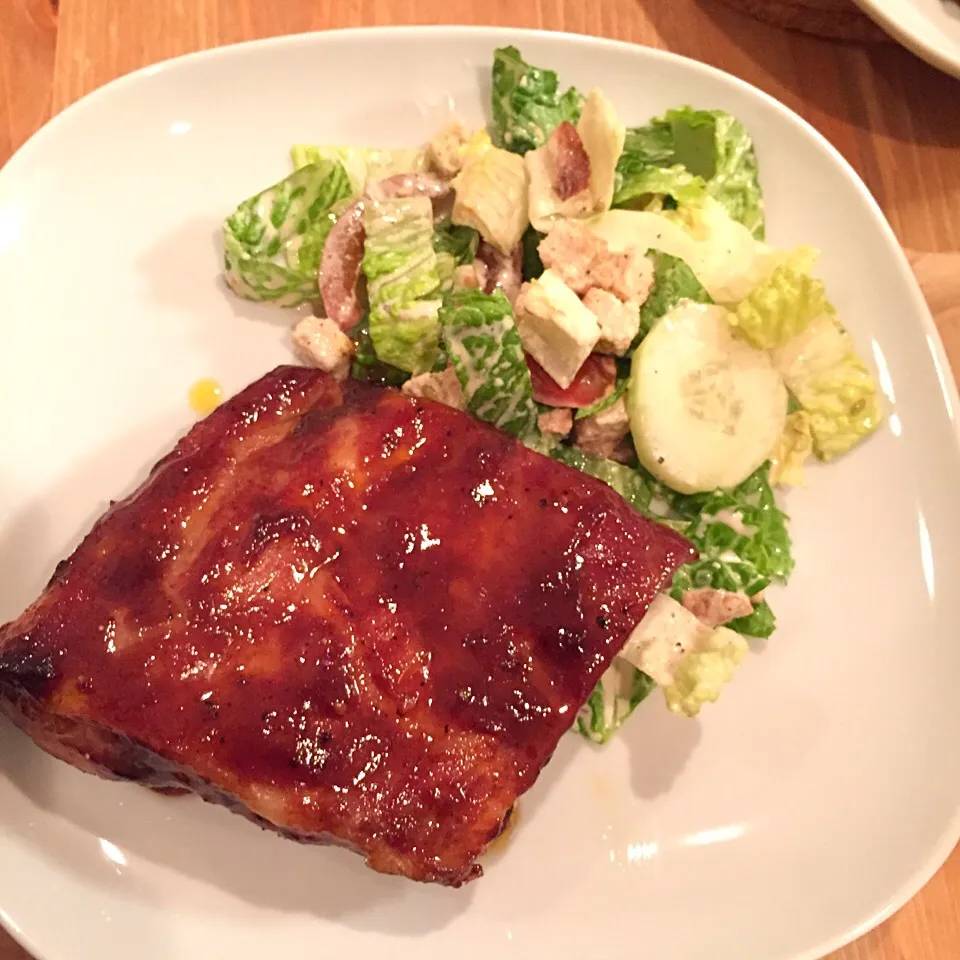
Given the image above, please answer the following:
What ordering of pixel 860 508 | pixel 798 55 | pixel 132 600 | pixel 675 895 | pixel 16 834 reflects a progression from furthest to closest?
pixel 798 55, pixel 860 508, pixel 675 895, pixel 16 834, pixel 132 600

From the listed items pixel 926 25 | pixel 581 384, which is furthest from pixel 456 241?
pixel 926 25

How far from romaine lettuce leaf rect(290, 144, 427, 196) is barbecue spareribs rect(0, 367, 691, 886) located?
104 centimetres

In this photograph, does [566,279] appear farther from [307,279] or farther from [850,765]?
[850,765]

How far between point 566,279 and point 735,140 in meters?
0.85

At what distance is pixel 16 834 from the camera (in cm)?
222

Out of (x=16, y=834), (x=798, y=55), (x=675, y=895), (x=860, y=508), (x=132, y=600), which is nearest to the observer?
(x=132, y=600)

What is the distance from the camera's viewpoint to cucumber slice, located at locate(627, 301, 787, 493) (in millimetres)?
2604

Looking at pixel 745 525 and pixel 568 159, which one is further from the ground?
pixel 568 159

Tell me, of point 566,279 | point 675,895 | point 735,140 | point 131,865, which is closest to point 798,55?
point 735,140

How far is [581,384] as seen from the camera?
8.71 feet

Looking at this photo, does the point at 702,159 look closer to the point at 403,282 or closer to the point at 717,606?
the point at 403,282

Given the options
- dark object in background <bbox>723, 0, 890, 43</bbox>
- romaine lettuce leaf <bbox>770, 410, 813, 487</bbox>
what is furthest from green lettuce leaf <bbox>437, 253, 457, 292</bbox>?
dark object in background <bbox>723, 0, 890, 43</bbox>

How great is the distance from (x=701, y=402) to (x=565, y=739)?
3.53ft

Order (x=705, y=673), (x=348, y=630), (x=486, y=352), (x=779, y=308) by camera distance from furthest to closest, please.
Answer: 1. (x=779, y=308)
2. (x=486, y=352)
3. (x=705, y=673)
4. (x=348, y=630)
